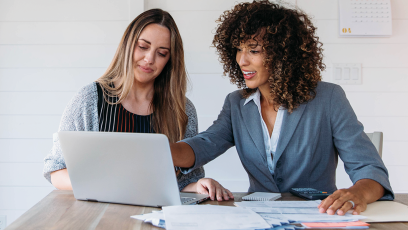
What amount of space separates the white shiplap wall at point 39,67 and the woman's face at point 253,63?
1.11 meters

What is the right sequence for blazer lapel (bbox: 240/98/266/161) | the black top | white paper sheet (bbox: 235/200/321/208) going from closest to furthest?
white paper sheet (bbox: 235/200/321/208)
blazer lapel (bbox: 240/98/266/161)
the black top

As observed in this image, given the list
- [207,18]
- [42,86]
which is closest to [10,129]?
[42,86]

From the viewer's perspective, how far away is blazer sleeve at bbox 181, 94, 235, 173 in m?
1.42

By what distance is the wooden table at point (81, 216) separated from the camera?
0.83m

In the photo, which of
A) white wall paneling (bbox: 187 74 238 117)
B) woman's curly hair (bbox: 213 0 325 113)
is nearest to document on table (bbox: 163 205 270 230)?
woman's curly hair (bbox: 213 0 325 113)

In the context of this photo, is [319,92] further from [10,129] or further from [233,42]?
[10,129]

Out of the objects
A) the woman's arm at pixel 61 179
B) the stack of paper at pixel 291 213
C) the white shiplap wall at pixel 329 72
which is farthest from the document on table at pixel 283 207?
the white shiplap wall at pixel 329 72

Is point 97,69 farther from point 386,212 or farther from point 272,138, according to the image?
point 386,212

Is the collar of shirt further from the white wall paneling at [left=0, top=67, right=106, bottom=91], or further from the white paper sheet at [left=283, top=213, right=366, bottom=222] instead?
the white wall paneling at [left=0, top=67, right=106, bottom=91]

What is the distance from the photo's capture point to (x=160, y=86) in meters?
1.80

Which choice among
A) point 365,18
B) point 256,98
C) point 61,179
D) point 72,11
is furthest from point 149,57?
point 365,18

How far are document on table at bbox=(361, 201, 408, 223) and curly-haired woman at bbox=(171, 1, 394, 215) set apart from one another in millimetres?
269

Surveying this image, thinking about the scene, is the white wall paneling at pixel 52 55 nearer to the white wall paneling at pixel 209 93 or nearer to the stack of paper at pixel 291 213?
the white wall paneling at pixel 209 93

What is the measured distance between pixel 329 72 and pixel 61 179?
1.85 metres
